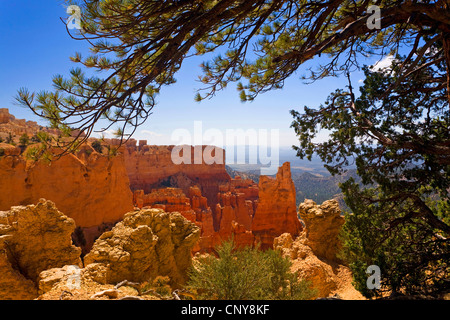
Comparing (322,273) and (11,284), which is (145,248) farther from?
(322,273)

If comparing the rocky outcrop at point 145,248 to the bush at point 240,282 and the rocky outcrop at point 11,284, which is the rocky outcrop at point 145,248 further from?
the bush at point 240,282

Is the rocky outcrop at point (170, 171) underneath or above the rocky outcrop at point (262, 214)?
above

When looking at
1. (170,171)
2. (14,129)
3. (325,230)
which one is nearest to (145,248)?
(325,230)

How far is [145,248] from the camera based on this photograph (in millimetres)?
8125

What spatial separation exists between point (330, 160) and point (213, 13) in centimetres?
422

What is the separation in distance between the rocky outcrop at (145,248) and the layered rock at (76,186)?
6537mm

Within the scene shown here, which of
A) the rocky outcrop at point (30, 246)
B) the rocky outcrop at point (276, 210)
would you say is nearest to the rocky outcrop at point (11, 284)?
the rocky outcrop at point (30, 246)

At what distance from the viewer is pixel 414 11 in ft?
10.4

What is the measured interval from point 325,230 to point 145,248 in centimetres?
1048

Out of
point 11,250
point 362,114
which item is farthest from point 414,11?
point 11,250

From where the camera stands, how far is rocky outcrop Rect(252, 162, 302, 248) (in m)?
25.8

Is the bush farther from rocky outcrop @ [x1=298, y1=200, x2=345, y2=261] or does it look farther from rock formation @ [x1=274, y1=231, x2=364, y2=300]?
rocky outcrop @ [x1=298, y1=200, x2=345, y2=261]

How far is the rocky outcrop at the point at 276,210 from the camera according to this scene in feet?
84.5

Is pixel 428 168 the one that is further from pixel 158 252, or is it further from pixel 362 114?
pixel 158 252
